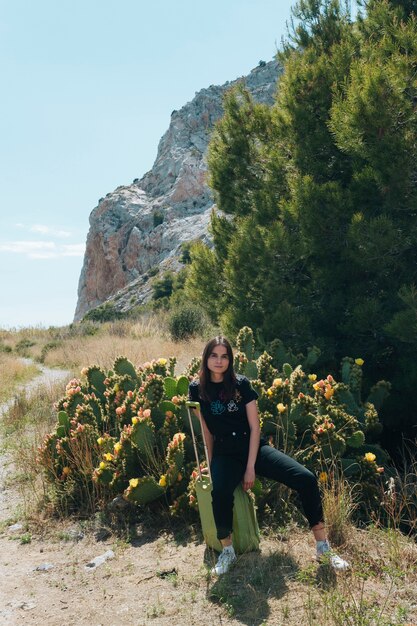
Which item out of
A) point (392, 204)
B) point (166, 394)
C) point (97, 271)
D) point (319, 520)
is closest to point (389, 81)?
point (392, 204)

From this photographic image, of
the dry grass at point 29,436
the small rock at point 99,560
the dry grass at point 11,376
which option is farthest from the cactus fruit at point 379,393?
the dry grass at point 11,376

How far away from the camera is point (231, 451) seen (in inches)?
157

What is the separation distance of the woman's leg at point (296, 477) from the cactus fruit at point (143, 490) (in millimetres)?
1045

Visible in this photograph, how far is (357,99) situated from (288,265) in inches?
90.4

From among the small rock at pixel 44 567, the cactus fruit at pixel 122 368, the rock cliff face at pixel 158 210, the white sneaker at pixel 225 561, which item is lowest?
the small rock at pixel 44 567

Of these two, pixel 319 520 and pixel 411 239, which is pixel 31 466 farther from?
pixel 411 239

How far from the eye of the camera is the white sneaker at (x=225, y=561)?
3.77 m

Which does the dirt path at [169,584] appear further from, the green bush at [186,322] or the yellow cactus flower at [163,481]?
the green bush at [186,322]

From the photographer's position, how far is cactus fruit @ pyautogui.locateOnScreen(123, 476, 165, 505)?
463 cm

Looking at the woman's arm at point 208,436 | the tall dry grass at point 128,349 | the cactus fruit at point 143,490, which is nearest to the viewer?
the woman's arm at point 208,436

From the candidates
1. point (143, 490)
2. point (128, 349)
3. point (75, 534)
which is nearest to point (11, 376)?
point (128, 349)

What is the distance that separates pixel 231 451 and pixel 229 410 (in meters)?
0.27

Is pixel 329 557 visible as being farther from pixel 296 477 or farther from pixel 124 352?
pixel 124 352

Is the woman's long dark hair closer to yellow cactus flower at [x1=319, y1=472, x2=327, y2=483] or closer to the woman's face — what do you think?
the woman's face
